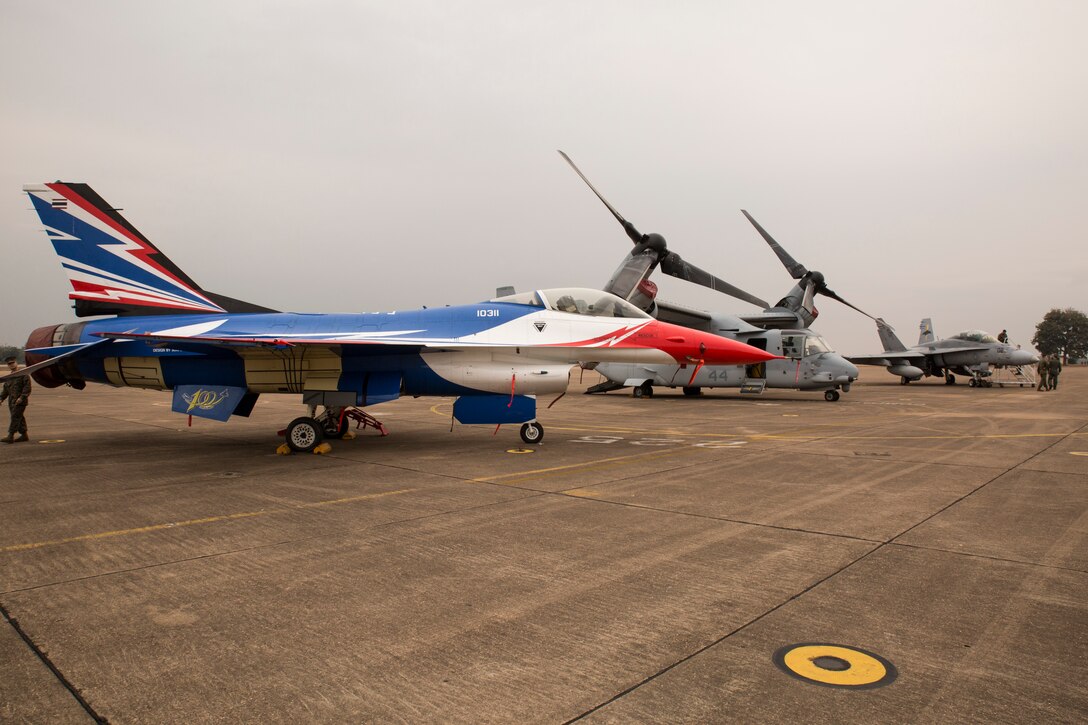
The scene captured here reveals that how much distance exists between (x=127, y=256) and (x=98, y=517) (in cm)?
736

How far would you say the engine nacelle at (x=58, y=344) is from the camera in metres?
11.6

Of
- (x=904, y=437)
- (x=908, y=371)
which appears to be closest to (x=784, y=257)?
(x=908, y=371)

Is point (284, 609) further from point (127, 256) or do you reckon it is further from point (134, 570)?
point (127, 256)

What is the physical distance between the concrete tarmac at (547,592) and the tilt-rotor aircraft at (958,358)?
1017 inches

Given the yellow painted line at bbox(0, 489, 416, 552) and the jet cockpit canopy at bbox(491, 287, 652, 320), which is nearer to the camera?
the yellow painted line at bbox(0, 489, 416, 552)

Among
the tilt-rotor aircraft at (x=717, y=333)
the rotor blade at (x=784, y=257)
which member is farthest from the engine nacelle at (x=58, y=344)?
the rotor blade at (x=784, y=257)

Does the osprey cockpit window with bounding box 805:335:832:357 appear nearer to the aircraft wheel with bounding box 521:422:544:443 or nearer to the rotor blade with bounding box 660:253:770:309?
the rotor blade with bounding box 660:253:770:309

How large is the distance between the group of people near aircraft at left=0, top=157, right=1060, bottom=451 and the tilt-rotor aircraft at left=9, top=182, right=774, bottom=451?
21mm

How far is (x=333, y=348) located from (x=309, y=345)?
1.65ft

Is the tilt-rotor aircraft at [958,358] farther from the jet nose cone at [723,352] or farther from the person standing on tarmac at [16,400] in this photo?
the person standing on tarmac at [16,400]

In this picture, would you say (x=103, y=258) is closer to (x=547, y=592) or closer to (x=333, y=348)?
(x=333, y=348)

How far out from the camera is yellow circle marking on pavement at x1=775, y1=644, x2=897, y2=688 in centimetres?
292

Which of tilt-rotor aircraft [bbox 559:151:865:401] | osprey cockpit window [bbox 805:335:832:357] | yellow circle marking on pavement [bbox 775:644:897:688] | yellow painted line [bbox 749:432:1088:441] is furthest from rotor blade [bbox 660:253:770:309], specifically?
yellow circle marking on pavement [bbox 775:644:897:688]

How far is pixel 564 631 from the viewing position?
137 inches
